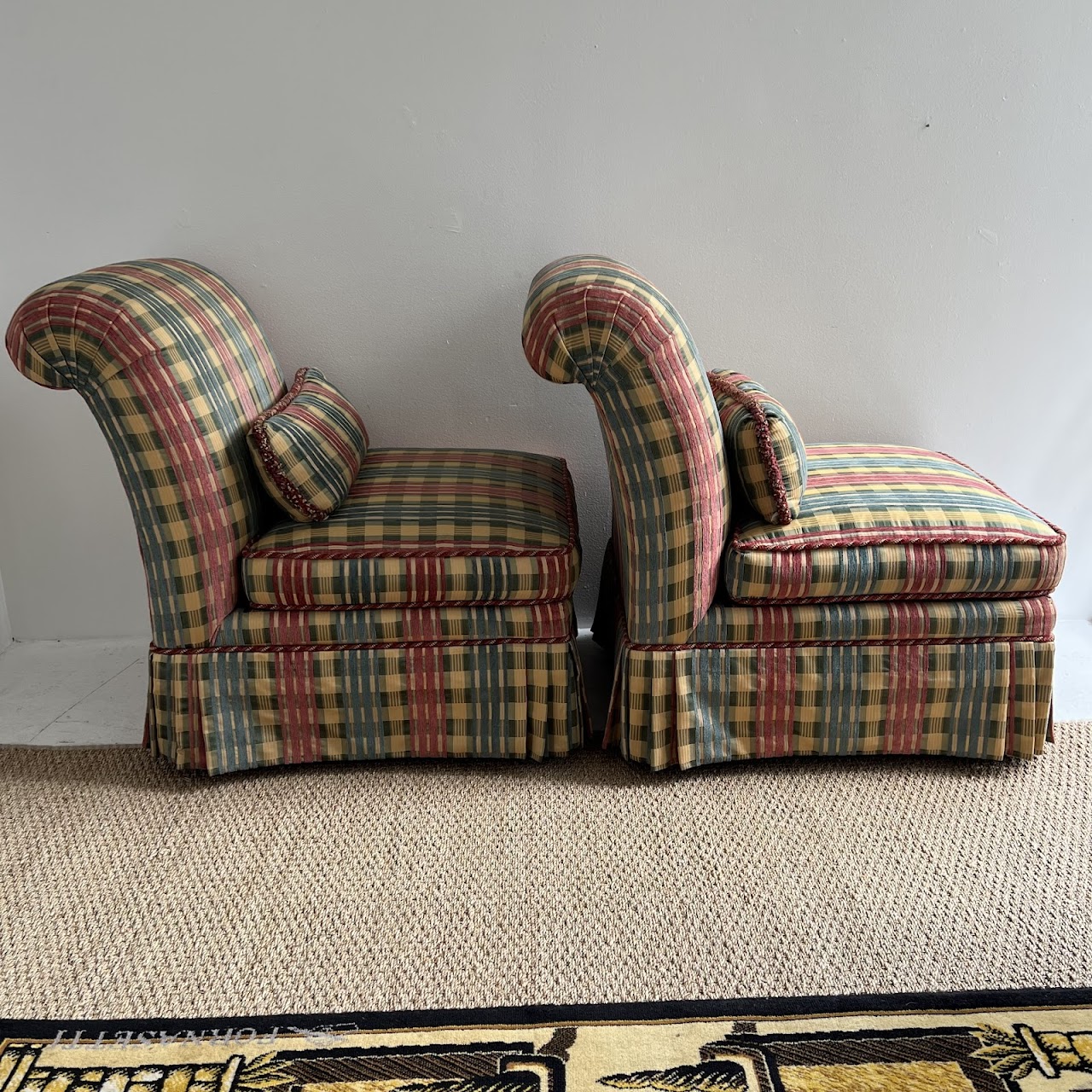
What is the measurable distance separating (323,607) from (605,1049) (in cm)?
90

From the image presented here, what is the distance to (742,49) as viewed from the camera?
6.72 ft

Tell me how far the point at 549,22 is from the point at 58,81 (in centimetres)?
102

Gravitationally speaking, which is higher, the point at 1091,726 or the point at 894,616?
the point at 894,616

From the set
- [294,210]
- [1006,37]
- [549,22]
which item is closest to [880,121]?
[1006,37]

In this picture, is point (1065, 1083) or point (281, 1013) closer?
point (1065, 1083)

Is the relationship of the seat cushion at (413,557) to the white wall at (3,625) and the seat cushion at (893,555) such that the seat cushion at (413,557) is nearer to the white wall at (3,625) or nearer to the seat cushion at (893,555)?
the seat cushion at (893,555)

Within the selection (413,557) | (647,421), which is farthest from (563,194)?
(413,557)

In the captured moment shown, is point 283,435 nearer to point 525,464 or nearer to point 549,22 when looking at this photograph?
point 525,464

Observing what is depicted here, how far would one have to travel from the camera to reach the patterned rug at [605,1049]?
122 cm

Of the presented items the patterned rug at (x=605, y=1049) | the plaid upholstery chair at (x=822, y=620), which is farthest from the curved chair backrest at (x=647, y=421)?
the patterned rug at (x=605, y=1049)

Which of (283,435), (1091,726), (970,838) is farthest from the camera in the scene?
(1091,726)

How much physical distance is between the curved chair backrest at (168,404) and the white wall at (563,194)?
38 centimetres

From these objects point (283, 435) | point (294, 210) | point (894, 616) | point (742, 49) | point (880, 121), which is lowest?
point (894, 616)

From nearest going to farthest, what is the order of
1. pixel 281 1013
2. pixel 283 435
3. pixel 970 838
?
pixel 281 1013 → pixel 970 838 → pixel 283 435
